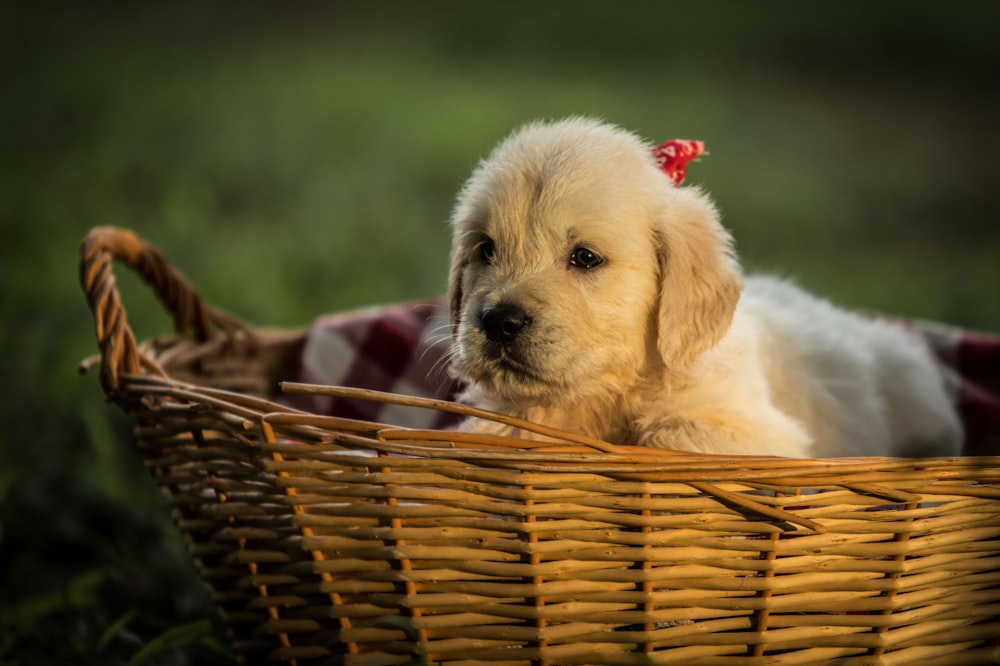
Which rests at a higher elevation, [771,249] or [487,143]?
Answer: [487,143]

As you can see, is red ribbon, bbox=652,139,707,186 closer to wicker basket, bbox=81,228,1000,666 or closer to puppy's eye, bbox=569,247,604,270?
puppy's eye, bbox=569,247,604,270

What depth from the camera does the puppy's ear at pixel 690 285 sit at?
7.55 ft

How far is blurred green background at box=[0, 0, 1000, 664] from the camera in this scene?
6.29 metres

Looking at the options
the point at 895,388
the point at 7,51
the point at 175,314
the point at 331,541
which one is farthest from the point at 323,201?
the point at 331,541

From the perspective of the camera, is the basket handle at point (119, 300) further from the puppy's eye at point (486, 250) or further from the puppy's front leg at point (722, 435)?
the puppy's front leg at point (722, 435)

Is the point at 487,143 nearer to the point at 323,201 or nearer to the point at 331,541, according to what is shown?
the point at 323,201

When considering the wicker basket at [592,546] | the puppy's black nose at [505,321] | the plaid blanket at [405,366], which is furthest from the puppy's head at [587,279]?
the plaid blanket at [405,366]

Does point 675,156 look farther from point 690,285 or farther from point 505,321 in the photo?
point 505,321

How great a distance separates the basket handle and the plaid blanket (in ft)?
1.40

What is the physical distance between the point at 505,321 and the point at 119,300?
1.08m

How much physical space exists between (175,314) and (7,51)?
5630 millimetres

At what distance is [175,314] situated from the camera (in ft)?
11.2

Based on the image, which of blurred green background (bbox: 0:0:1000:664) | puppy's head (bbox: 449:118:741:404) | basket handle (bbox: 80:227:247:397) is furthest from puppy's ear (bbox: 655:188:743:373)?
blurred green background (bbox: 0:0:1000:664)

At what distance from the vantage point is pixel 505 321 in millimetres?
2195
